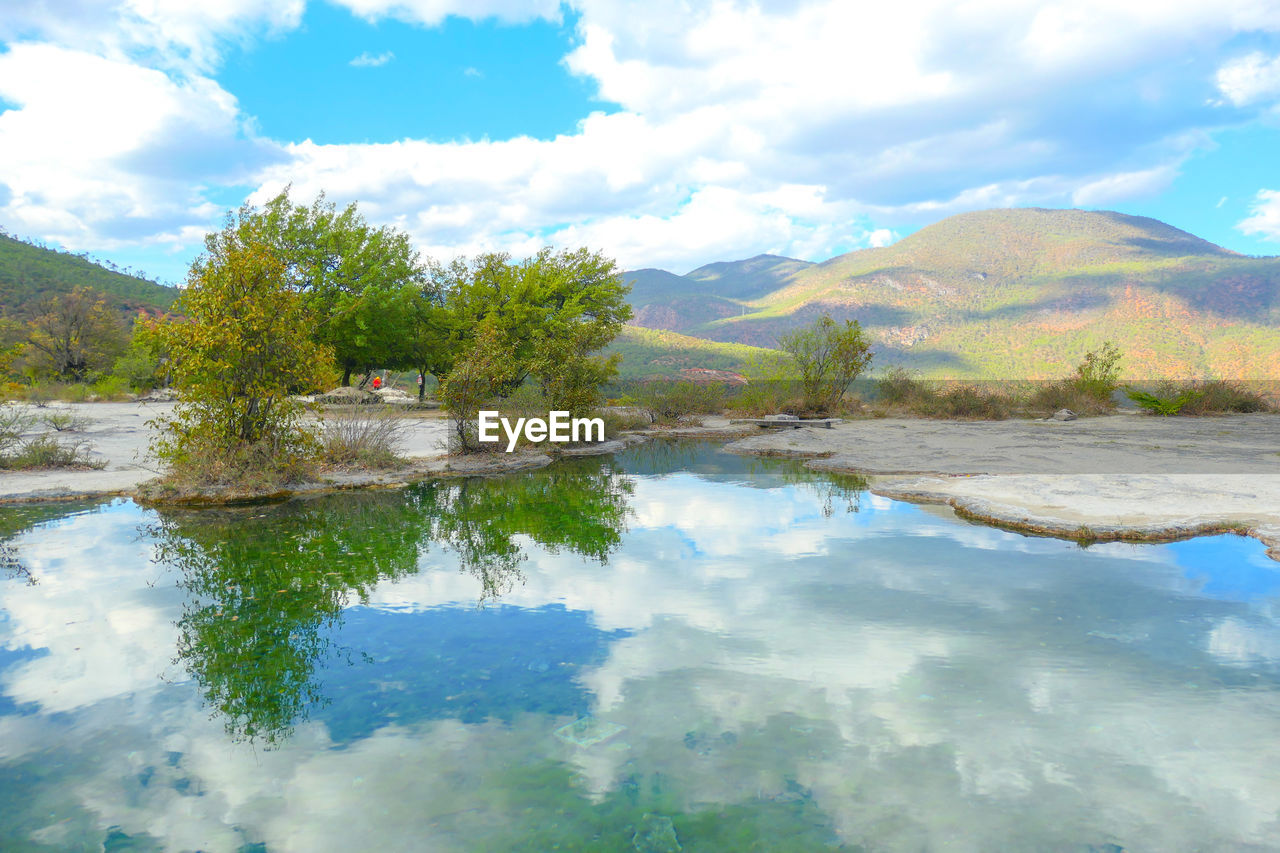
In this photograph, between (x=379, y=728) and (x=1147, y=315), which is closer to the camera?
(x=379, y=728)

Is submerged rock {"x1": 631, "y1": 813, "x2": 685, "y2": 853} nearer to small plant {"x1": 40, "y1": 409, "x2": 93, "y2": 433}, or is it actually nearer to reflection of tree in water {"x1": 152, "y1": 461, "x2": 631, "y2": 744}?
reflection of tree in water {"x1": 152, "y1": 461, "x2": 631, "y2": 744}

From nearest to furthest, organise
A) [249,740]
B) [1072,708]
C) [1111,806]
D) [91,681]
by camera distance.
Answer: [1111,806] < [249,740] < [1072,708] < [91,681]

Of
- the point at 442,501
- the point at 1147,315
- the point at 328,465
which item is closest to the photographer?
the point at 442,501

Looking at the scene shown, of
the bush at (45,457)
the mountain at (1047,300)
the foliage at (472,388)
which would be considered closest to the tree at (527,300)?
the foliage at (472,388)

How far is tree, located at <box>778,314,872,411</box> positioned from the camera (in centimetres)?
2873

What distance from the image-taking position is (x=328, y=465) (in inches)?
560

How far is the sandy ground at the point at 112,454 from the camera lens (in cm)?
1165

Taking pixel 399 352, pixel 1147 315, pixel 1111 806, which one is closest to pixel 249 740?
pixel 1111 806

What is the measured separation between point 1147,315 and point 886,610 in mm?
110050

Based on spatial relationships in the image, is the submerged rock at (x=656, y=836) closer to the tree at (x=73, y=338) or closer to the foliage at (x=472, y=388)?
the foliage at (x=472, y=388)

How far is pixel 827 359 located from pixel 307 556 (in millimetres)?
24440

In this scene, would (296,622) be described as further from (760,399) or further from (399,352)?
(399,352)

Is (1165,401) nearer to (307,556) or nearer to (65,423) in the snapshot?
(307,556)

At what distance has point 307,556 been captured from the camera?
317 inches
